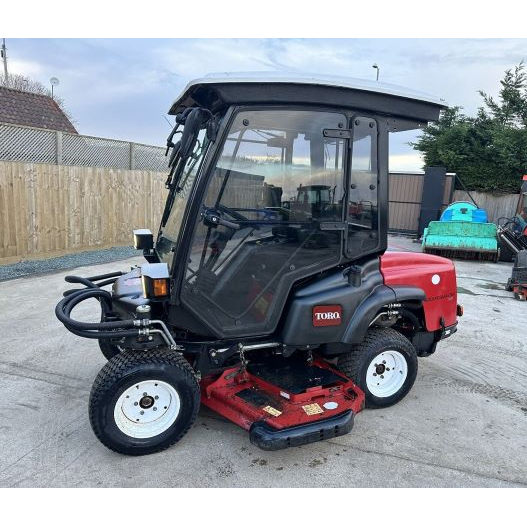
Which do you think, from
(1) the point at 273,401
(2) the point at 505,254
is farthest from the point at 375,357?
(2) the point at 505,254

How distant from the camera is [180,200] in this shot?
306 cm

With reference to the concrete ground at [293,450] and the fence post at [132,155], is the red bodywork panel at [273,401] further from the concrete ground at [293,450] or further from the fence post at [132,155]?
the fence post at [132,155]

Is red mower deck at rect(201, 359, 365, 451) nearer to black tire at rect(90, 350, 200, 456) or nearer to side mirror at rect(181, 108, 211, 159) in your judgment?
black tire at rect(90, 350, 200, 456)

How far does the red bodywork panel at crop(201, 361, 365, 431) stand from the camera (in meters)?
2.79

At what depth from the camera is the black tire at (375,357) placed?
324cm

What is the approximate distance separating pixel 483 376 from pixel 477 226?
7.59 m

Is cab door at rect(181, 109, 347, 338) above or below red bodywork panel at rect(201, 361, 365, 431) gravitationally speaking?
above

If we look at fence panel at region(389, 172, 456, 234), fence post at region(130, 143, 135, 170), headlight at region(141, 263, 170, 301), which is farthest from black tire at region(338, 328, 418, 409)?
fence panel at region(389, 172, 456, 234)

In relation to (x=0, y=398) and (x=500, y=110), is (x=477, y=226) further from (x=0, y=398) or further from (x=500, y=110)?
(x=0, y=398)

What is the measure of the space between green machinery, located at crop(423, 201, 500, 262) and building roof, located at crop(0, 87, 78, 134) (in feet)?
35.2

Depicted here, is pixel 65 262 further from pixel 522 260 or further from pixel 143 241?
pixel 522 260

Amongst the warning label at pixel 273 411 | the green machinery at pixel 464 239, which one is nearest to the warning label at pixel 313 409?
the warning label at pixel 273 411

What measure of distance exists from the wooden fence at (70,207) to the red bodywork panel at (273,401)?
21.1 ft
